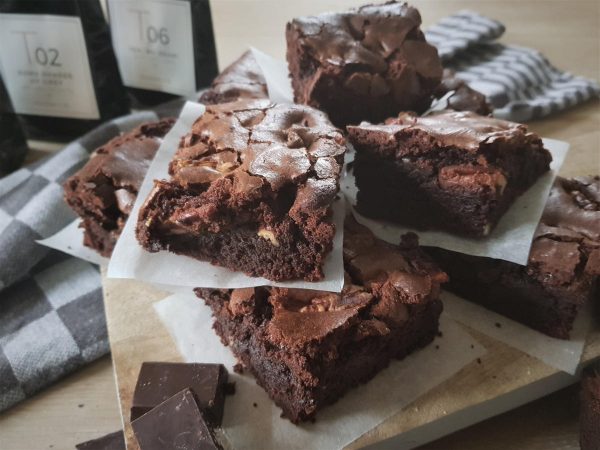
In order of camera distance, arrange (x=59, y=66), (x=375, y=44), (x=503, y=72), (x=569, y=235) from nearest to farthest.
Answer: (x=569, y=235)
(x=375, y=44)
(x=59, y=66)
(x=503, y=72)

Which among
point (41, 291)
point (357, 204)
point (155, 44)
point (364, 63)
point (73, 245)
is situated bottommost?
point (41, 291)

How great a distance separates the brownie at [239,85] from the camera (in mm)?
2533

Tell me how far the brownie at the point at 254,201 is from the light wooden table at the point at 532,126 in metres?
0.66

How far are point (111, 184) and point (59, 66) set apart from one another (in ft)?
3.66

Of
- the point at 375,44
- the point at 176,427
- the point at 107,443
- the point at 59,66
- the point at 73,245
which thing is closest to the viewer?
the point at 176,427

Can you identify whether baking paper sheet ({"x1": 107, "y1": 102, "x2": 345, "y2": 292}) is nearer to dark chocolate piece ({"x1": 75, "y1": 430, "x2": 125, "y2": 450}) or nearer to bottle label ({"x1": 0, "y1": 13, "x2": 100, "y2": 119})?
dark chocolate piece ({"x1": 75, "y1": 430, "x2": 125, "y2": 450})

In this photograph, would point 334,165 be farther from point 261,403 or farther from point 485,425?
point 485,425

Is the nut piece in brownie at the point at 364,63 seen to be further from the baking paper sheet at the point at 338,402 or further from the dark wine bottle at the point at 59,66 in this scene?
the dark wine bottle at the point at 59,66

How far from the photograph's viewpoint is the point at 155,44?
2961 mm

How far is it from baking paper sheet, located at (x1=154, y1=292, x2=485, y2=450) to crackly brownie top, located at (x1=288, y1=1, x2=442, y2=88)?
3.21ft

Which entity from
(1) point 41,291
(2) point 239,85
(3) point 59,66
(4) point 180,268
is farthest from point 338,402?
(3) point 59,66

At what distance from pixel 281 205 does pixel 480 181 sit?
0.72 m

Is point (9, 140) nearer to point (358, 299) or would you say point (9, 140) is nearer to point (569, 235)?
point (358, 299)

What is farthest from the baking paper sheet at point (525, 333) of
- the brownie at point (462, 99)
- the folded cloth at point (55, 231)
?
the folded cloth at point (55, 231)
